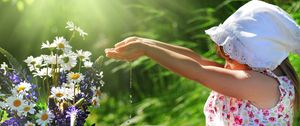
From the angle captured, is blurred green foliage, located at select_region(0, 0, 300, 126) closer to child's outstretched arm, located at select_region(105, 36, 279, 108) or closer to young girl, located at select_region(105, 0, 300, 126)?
young girl, located at select_region(105, 0, 300, 126)

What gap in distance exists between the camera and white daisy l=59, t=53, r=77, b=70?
209cm

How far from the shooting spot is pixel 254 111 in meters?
2.29

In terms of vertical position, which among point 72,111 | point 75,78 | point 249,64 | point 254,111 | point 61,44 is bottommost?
point 254,111

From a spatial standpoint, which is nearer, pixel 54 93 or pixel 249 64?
pixel 54 93

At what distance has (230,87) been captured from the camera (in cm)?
218

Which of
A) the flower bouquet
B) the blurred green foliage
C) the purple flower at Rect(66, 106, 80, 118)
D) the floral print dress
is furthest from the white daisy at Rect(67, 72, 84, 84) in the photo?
the blurred green foliage

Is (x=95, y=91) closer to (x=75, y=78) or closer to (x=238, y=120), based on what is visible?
(x=75, y=78)

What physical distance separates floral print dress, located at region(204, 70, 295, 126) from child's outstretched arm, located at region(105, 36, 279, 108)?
0.07 metres

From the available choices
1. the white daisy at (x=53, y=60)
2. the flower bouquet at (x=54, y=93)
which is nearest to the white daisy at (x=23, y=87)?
the flower bouquet at (x=54, y=93)

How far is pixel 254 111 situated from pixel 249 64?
6.3 inches

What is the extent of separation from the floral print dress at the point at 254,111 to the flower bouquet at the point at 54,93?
509mm

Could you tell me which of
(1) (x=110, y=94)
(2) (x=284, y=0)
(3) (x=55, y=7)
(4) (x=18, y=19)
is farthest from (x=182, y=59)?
(4) (x=18, y=19)

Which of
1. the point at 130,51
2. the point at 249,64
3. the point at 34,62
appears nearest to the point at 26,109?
the point at 34,62

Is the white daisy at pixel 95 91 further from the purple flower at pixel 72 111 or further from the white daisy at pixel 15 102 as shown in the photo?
the white daisy at pixel 15 102
